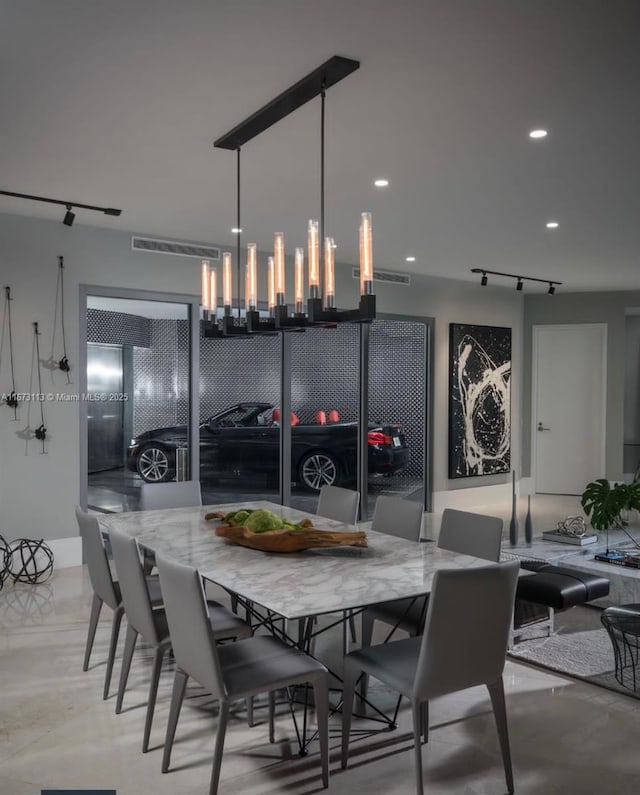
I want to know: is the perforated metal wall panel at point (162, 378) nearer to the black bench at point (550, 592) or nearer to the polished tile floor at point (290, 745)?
the polished tile floor at point (290, 745)

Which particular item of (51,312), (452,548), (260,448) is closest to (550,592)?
(452,548)

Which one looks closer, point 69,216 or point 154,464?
point 69,216

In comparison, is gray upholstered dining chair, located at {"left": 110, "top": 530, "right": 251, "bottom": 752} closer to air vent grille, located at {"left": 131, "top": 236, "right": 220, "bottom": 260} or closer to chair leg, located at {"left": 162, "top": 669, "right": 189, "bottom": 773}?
chair leg, located at {"left": 162, "top": 669, "right": 189, "bottom": 773}

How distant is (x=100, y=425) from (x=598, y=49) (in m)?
4.67

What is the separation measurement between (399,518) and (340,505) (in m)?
0.55

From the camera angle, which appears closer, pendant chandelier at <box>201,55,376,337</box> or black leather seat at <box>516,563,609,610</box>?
pendant chandelier at <box>201,55,376,337</box>

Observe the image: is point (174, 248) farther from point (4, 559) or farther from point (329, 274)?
point (329, 274)

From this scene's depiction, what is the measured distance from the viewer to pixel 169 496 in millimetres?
4695

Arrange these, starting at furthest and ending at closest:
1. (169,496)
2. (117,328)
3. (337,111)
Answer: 1. (117,328)
2. (169,496)
3. (337,111)

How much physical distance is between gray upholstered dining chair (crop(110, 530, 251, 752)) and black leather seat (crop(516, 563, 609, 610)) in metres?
1.73

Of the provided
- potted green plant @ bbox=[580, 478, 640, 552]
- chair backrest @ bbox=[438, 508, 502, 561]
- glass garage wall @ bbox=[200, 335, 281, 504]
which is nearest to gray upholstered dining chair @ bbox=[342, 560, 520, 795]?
chair backrest @ bbox=[438, 508, 502, 561]

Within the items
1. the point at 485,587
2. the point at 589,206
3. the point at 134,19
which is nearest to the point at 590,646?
the point at 485,587

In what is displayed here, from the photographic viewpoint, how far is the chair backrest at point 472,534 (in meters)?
3.27

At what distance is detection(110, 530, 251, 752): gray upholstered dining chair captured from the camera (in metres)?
2.86
